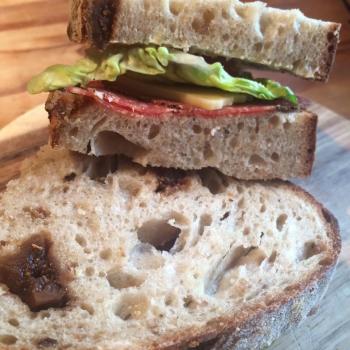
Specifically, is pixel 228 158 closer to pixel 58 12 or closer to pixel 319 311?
pixel 319 311

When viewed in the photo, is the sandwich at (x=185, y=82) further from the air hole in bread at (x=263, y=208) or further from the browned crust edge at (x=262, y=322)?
the browned crust edge at (x=262, y=322)

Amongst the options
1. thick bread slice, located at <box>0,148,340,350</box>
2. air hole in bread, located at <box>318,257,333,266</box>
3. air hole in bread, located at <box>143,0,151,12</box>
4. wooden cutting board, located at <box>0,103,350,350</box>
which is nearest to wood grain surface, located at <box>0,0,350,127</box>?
wooden cutting board, located at <box>0,103,350,350</box>

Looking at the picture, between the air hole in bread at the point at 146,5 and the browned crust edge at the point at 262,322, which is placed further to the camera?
the air hole in bread at the point at 146,5

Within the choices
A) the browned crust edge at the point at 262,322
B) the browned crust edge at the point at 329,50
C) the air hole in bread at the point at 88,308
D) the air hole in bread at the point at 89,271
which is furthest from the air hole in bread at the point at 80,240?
the browned crust edge at the point at 329,50

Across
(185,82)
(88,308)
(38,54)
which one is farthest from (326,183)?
(38,54)

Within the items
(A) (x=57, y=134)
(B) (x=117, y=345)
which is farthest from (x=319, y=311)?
(A) (x=57, y=134)

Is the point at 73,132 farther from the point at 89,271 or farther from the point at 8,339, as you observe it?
the point at 8,339
